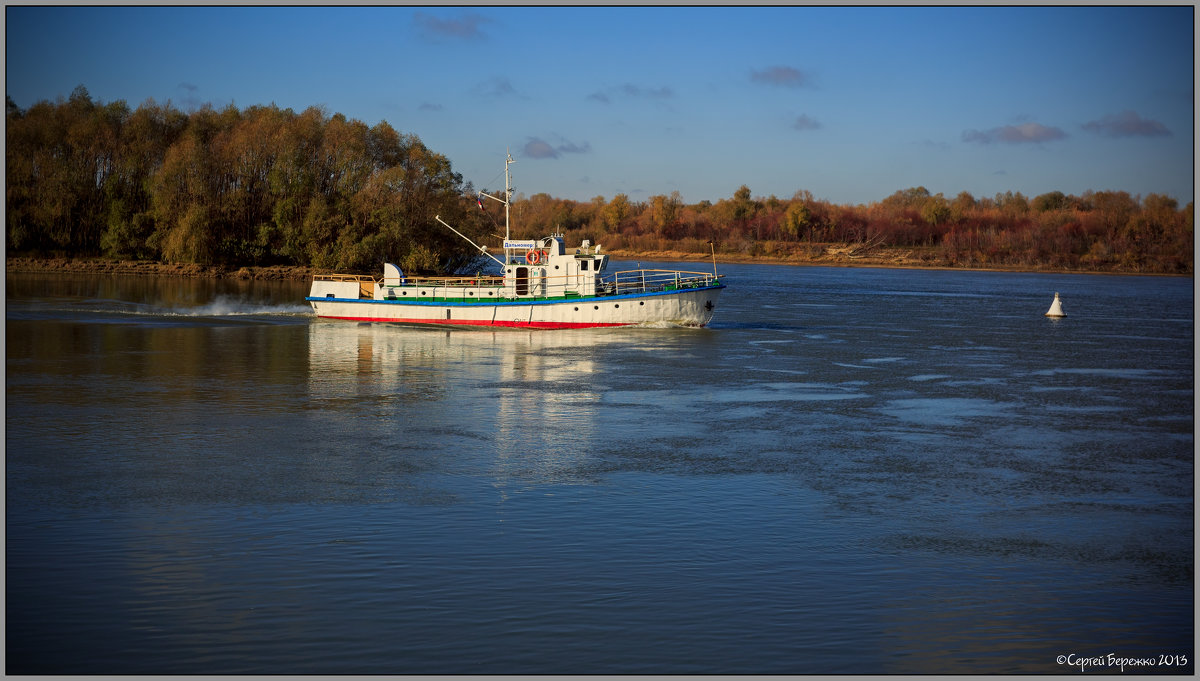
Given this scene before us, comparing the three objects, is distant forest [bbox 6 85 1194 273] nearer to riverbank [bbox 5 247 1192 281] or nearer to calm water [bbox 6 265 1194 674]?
riverbank [bbox 5 247 1192 281]

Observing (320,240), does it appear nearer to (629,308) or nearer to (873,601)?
(629,308)

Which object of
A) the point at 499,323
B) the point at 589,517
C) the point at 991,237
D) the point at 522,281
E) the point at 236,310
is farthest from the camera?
the point at 991,237

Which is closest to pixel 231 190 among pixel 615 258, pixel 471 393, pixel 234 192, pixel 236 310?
pixel 234 192

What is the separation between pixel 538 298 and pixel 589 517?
33067 mm

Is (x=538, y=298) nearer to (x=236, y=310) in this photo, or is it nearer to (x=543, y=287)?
(x=543, y=287)

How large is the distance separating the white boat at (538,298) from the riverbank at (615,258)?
18606 millimetres

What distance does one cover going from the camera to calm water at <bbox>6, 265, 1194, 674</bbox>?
1110 centimetres

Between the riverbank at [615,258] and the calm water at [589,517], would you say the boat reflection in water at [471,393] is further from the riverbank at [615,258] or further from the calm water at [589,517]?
the riverbank at [615,258]

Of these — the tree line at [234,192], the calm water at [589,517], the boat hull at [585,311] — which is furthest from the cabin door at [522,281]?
the tree line at [234,192]

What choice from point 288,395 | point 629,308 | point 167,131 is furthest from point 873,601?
point 167,131

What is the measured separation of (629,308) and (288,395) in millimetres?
23023

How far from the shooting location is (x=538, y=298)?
48.1 m

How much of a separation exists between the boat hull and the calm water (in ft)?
43.5

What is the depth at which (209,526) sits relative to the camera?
14656 mm
